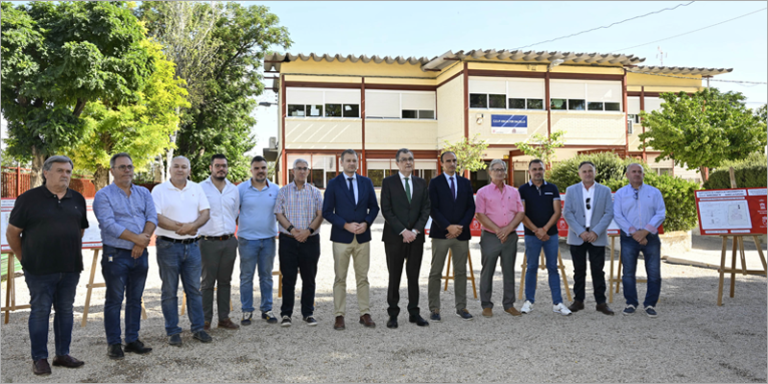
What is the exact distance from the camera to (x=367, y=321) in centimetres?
604

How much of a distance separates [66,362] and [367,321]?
2.97 metres

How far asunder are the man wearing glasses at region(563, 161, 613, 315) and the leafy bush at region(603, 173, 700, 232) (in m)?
5.63

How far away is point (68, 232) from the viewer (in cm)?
457

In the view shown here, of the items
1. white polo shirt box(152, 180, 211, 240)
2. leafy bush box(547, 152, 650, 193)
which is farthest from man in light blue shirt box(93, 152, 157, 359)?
leafy bush box(547, 152, 650, 193)

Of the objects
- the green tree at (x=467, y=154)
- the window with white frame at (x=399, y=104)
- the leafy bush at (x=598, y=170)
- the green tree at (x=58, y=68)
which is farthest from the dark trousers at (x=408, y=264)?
the window with white frame at (x=399, y=104)

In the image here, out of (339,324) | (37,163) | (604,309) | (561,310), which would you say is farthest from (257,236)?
(37,163)

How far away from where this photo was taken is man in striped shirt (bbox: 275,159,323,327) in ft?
20.1

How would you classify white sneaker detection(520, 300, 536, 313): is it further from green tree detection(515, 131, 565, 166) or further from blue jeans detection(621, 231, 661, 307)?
green tree detection(515, 131, 565, 166)

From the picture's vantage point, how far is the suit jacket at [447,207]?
6.37 meters

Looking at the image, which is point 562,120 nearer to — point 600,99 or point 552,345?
point 600,99

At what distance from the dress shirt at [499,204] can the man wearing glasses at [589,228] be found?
2.33ft

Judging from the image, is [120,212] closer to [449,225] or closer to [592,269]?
[449,225]

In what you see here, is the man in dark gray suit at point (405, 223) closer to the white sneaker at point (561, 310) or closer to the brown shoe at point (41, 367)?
the white sneaker at point (561, 310)

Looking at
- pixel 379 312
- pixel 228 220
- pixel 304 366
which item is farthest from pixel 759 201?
pixel 228 220
